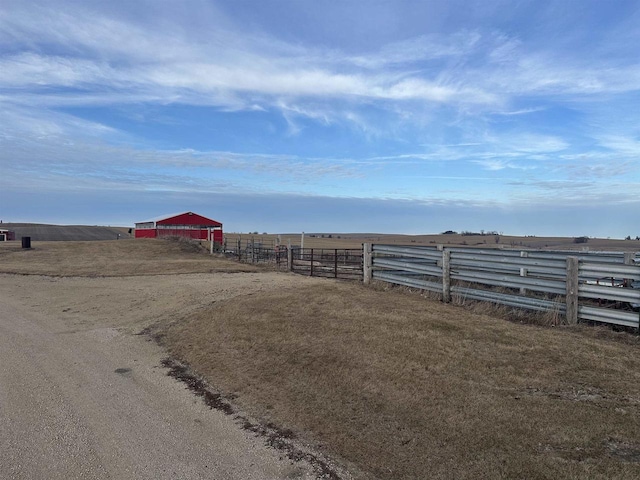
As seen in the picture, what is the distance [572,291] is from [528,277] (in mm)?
1242

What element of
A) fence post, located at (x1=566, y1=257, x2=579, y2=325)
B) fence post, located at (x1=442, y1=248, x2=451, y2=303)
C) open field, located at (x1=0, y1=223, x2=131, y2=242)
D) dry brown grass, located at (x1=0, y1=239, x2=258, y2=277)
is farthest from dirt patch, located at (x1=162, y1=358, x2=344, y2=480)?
open field, located at (x1=0, y1=223, x2=131, y2=242)

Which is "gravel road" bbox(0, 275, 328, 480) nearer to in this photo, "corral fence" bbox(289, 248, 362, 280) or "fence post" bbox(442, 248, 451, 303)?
"fence post" bbox(442, 248, 451, 303)

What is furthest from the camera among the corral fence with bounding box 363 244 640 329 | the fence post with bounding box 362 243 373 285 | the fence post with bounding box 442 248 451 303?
the fence post with bounding box 362 243 373 285

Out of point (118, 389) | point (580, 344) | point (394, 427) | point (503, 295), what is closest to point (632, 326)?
point (580, 344)

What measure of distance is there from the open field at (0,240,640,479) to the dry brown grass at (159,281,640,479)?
0.7 inches

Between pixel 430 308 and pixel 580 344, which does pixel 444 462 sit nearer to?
pixel 580 344

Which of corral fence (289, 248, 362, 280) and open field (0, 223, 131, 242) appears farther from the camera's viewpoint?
open field (0, 223, 131, 242)

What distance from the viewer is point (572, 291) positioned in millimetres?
8352

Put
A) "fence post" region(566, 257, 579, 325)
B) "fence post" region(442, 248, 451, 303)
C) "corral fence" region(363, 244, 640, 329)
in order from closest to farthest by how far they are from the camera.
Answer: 1. "corral fence" region(363, 244, 640, 329)
2. "fence post" region(566, 257, 579, 325)
3. "fence post" region(442, 248, 451, 303)

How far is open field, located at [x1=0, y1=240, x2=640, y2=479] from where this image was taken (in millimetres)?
3996

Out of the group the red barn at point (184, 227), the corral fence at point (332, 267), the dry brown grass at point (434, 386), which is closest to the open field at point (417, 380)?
the dry brown grass at point (434, 386)

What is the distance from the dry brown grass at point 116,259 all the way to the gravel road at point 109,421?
12915 millimetres

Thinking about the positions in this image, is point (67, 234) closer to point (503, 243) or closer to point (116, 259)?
point (116, 259)

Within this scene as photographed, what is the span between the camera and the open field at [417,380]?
4.00m
